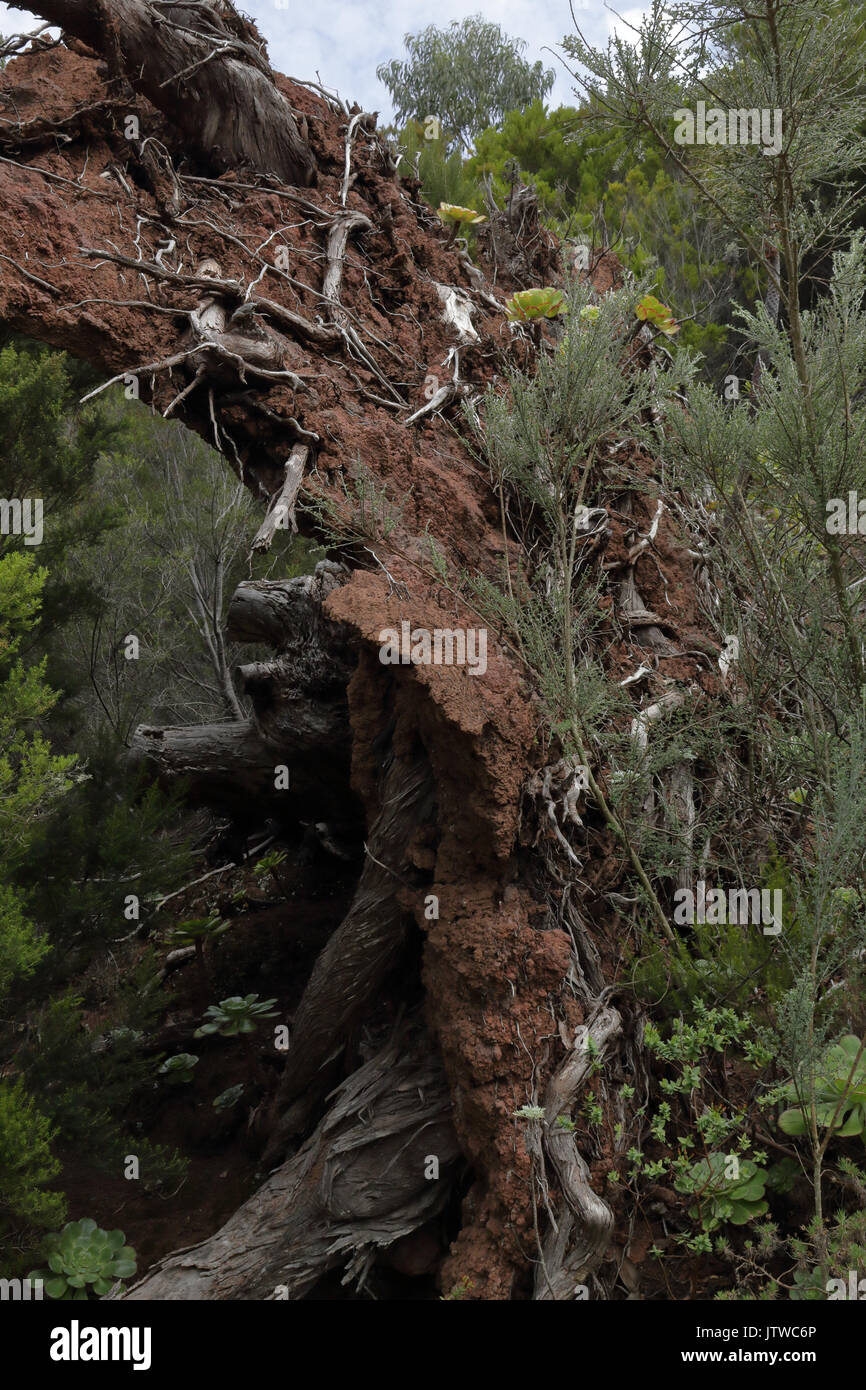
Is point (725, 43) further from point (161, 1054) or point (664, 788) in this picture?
point (161, 1054)

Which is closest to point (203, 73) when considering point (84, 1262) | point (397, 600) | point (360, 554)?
point (360, 554)

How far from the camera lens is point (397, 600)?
9.88 ft

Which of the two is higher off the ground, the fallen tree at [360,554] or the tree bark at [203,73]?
the tree bark at [203,73]

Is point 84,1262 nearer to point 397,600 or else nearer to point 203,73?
point 397,600

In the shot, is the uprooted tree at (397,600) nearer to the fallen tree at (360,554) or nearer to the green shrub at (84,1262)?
the fallen tree at (360,554)

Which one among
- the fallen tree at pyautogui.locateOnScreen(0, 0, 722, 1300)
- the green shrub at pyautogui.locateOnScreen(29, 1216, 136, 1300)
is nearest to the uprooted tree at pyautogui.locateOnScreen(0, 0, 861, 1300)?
the fallen tree at pyautogui.locateOnScreen(0, 0, 722, 1300)

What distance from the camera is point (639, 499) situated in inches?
177

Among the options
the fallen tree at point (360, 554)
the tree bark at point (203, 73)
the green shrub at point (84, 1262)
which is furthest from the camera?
the tree bark at point (203, 73)

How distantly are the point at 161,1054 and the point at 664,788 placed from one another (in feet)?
9.86

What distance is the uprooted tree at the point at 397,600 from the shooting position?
2.91 metres

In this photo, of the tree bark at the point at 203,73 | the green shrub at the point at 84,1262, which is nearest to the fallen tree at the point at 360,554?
the tree bark at the point at 203,73

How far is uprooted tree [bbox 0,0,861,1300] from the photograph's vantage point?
9.55 ft

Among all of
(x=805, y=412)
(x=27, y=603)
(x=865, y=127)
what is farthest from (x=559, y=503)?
(x=865, y=127)

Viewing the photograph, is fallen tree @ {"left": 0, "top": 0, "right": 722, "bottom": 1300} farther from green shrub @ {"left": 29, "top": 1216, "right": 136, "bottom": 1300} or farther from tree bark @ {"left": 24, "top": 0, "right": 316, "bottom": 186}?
green shrub @ {"left": 29, "top": 1216, "right": 136, "bottom": 1300}
